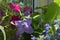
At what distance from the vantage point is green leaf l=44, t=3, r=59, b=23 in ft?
2.25

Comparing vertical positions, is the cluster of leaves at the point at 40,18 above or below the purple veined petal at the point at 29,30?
above

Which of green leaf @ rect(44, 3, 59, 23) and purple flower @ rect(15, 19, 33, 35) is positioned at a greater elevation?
green leaf @ rect(44, 3, 59, 23)

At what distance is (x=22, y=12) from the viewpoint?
2.58 feet

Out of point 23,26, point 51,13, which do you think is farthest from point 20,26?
point 51,13

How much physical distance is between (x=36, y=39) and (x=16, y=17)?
0.14 meters

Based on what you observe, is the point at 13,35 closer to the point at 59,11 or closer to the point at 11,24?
the point at 11,24

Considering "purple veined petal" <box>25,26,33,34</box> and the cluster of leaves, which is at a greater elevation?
the cluster of leaves

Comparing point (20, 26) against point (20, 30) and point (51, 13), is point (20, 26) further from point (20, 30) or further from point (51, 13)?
point (51, 13)

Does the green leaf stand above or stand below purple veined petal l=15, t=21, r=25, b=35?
above

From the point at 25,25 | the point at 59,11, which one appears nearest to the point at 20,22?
the point at 25,25

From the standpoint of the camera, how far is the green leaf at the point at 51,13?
0.69m

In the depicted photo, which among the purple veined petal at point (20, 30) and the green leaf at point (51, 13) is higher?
the green leaf at point (51, 13)

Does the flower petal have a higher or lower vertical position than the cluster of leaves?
lower

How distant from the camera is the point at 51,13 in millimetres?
696
